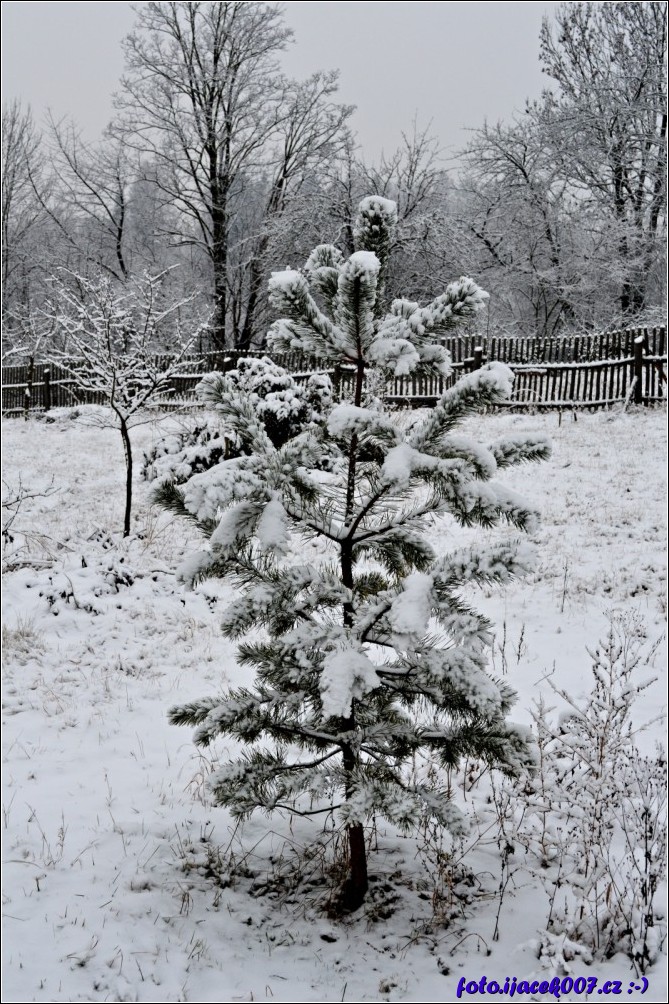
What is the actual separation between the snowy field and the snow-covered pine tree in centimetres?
38

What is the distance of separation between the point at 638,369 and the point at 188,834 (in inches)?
526

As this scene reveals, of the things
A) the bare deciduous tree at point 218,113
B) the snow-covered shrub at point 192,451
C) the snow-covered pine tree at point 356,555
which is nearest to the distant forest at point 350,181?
the bare deciduous tree at point 218,113

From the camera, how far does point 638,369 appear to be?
45.6ft

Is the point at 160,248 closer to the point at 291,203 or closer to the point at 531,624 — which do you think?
the point at 291,203

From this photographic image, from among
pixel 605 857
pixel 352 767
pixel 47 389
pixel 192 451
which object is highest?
pixel 47 389

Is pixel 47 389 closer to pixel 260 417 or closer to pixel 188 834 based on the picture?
pixel 260 417

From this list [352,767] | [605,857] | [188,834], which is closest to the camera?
[352,767]

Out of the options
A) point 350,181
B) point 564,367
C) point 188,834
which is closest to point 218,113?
point 350,181

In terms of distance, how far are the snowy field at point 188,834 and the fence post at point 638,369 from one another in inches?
263

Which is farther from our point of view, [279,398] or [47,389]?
[47,389]

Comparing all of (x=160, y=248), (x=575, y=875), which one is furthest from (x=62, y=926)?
(x=160, y=248)

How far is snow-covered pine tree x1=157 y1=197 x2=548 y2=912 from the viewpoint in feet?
7.62

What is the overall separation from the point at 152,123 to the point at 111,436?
10417mm

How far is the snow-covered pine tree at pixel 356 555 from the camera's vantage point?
7.62ft
